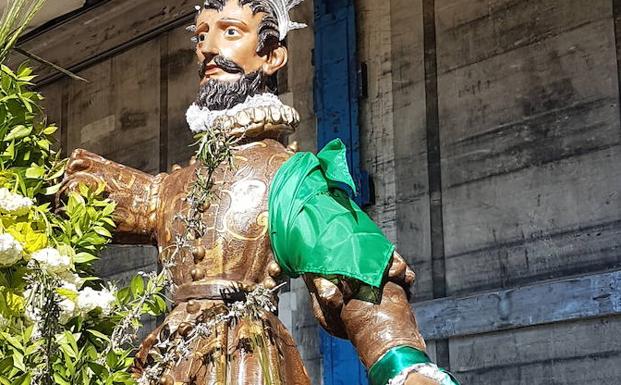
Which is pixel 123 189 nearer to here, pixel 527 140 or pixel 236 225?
pixel 236 225

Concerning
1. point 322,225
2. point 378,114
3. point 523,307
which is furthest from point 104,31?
point 322,225

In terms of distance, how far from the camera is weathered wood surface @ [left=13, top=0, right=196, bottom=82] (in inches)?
239

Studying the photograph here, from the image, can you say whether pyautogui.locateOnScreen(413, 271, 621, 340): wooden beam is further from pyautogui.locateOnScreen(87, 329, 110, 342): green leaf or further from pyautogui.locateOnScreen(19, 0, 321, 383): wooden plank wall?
pyautogui.locateOnScreen(87, 329, 110, 342): green leaf

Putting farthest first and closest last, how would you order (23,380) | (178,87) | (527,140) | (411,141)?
(178,87), (411,141), (527,140), (23,380)

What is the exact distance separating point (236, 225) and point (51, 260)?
48cm

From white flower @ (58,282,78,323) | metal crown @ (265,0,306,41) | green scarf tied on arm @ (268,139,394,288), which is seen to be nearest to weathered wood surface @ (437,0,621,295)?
metal crown @ (265,0,306,41)

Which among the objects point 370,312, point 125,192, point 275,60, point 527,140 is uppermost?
point 527,140

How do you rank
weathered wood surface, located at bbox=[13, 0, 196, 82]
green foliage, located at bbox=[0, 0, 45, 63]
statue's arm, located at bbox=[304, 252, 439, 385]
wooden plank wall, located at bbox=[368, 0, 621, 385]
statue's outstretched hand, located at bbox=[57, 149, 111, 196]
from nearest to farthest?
green foliage, located at bbox=[0, 0, 45, 63] < statue's arm, located at bbox=[304, 252, 439, 385] < statue's outstretched hand, located at bbox=[57, 149, 111, 196] < wooden plank wall, located at bbox=[368, 0, 621, 385] < weathered wood surface, located at bbox=[13, 0, 196, 82]

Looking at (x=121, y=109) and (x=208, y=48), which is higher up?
(x=121, y=109)

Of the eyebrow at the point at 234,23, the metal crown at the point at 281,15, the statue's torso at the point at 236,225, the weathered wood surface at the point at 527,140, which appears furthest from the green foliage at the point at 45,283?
the weathered wood surface at the point at 527,140

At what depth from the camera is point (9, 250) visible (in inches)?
62.8

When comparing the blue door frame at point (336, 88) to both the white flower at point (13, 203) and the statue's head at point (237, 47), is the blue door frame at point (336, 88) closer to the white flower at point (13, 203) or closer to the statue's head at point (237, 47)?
the statue's head at point (237, 47)

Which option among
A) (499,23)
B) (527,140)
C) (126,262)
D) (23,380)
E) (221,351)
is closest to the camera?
(23,380)

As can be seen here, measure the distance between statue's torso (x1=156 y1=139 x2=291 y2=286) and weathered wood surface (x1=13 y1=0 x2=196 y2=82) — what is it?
12.5 feet
